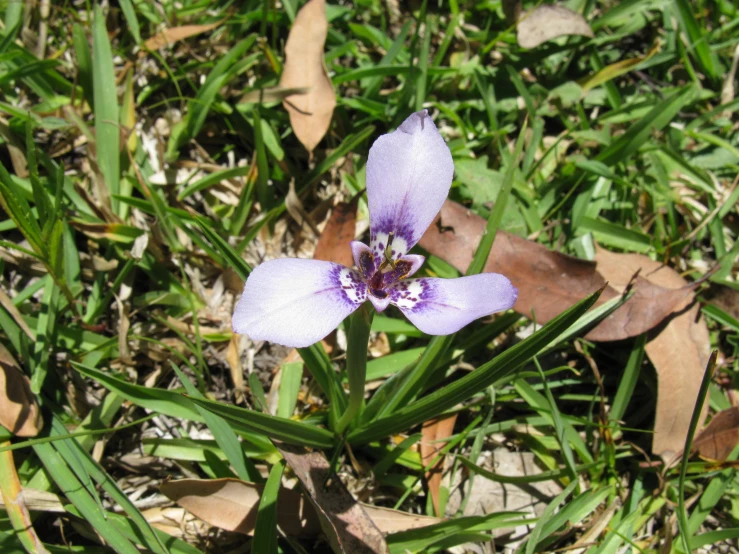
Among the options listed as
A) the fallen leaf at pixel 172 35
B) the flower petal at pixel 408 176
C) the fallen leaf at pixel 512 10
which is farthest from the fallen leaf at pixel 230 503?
the fallen leaf at pixel 512 10

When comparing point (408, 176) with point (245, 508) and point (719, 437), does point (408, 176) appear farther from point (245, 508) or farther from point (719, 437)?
point (719, 437)

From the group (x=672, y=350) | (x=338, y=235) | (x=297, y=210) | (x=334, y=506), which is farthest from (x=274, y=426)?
(x=672, y=350)

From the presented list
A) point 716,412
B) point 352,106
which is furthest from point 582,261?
point 352,106

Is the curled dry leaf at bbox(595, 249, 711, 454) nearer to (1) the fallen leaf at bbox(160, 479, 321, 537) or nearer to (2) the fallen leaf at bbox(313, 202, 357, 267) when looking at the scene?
(2) the fallen leaf at bbox(313, 202, 357, 267)

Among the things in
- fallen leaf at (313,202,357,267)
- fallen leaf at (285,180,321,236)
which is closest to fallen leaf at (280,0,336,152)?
fallen leaf at (285,180,321,236)

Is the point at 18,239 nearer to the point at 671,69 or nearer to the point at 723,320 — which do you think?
the point at 723,320

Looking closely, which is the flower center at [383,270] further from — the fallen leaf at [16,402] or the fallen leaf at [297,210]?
the fallen leaf at [16,402]
